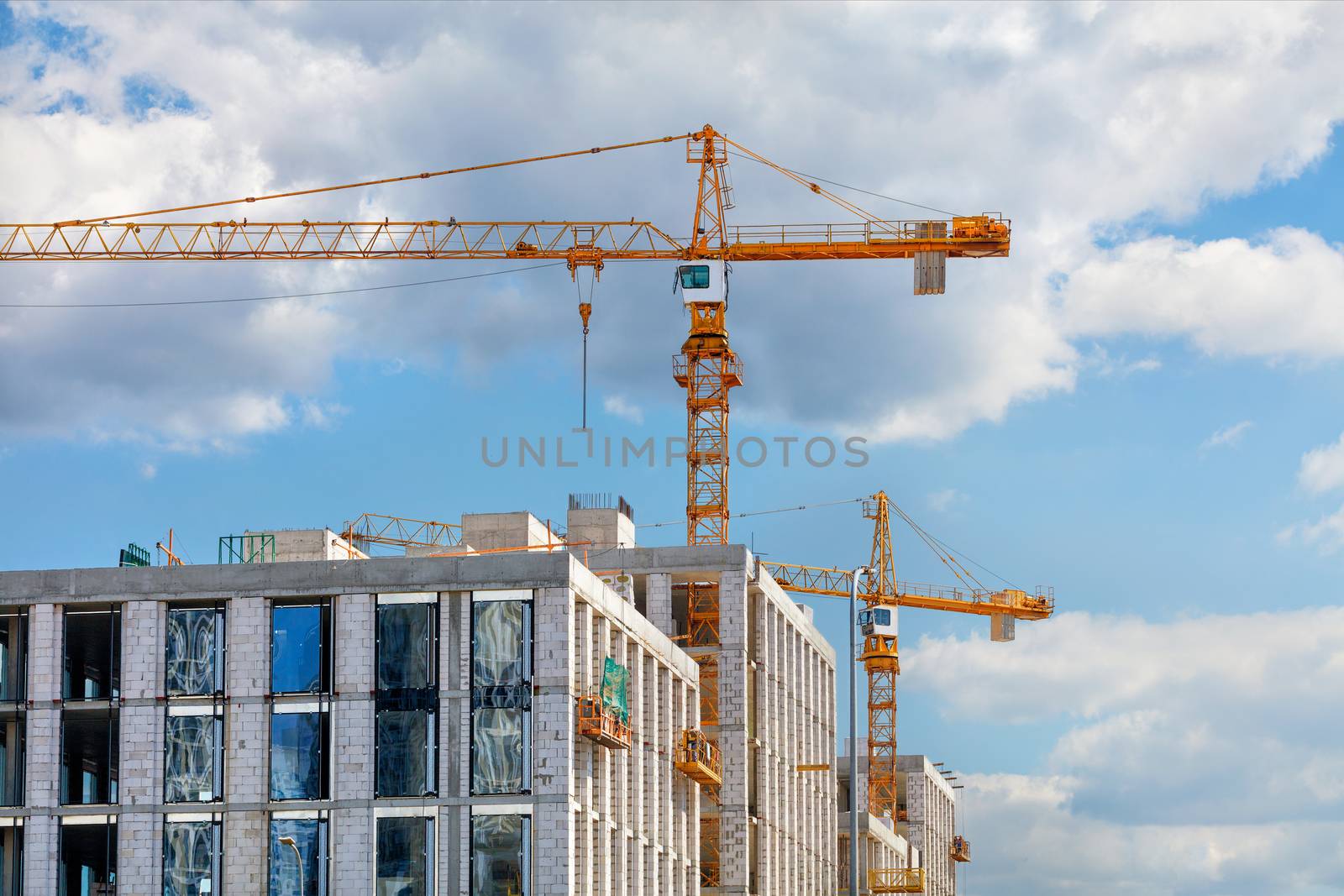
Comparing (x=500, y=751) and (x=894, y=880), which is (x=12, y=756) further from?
(x=894, y=880)

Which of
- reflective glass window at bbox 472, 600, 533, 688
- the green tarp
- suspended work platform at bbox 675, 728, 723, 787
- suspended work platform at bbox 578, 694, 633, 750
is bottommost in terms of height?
suspended work platform at bbox 675, 728, 723, 787

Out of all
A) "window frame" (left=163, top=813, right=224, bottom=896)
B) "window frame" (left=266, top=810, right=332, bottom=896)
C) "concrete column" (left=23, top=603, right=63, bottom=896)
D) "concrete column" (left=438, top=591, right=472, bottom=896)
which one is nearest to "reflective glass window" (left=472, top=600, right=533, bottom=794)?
"concrete column" (left=438, top=591, right=472, bottom=896)

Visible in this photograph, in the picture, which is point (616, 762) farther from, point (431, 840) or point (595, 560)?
point (595, 560)

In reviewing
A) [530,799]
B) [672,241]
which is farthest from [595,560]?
[672,241]

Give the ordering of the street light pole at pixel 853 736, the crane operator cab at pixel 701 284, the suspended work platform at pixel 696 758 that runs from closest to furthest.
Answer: the street light pole at pixel 853 736 < the suspended work platform at pixel 696 758 < the crane operator cab at pixel 701 284

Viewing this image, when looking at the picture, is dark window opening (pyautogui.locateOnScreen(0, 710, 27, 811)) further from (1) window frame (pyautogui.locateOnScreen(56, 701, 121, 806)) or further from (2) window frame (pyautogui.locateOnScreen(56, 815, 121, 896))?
(2) window frame (pyautogui.locateOnScreen(56, 815, 121, 896))

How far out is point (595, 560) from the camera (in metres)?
118

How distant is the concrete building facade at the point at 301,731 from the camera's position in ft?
269

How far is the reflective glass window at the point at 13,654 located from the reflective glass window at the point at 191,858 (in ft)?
27.7

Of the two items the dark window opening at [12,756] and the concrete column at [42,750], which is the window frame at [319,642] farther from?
the dark window opening at [12,756]

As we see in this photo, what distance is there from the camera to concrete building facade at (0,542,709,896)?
81.9 meters

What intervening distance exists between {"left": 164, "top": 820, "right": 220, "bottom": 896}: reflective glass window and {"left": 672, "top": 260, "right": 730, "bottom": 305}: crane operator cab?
80.1m

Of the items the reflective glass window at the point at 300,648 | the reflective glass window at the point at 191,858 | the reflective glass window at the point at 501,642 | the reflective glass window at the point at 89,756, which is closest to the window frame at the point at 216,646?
the reflective glass window at the point at 300,648

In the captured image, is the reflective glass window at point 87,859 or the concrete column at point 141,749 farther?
the reflective glass window at point 87,859
